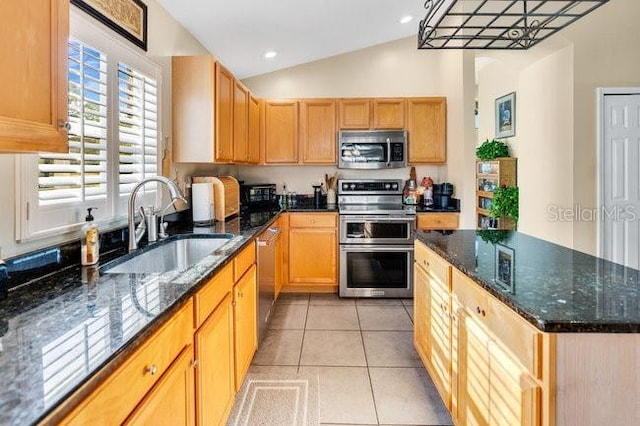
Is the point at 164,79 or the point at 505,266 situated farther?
the point at 164,79

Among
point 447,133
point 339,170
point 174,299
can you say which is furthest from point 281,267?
point 174,299

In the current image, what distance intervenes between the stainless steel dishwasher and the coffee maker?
1.84 meters

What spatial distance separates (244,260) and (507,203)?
3.51 meters

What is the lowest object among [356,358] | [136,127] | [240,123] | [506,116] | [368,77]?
[356,358]

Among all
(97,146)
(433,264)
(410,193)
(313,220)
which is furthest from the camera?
(410,193)

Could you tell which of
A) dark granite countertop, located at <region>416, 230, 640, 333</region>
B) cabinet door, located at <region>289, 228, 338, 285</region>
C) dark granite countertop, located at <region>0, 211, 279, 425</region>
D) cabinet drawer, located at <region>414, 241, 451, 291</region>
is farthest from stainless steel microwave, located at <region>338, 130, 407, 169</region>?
dark granite countertop, located at <region>0, 211, 279, 425</region>

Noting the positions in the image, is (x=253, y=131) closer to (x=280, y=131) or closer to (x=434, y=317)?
(x=280, y=131)

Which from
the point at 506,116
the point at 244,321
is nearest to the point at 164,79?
the point at 244,321

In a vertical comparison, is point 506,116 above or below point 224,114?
above

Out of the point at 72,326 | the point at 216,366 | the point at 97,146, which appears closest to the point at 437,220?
the point at 216,366

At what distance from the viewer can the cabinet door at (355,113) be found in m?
4.40

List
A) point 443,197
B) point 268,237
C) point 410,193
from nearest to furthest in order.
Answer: point 268,237 < point 443,197 < point 410,193

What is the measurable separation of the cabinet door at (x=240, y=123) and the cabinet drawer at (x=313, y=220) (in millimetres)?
796

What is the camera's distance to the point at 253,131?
4121 millimetres
